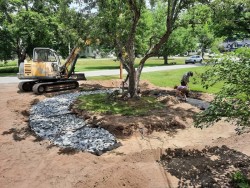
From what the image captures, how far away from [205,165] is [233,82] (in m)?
3.34

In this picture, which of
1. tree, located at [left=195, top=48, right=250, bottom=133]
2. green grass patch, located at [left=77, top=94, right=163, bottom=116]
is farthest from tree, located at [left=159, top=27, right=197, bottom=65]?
tree, located at [left=195, top=48, right=250, bottom=133]

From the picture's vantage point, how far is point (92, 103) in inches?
573

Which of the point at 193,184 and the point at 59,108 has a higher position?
the point at 59,108

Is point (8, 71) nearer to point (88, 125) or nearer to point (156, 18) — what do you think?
point (156, 18)

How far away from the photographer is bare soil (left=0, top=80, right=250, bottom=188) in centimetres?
717

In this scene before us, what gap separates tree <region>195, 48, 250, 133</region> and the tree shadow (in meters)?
2.09

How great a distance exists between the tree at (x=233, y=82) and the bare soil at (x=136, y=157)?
231 centimetres

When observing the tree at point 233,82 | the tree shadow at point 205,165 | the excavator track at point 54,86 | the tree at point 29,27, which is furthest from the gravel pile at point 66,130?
the tree at point 29,27

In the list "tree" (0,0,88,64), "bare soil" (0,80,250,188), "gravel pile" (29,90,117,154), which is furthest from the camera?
"tree" (0,0,88,64)

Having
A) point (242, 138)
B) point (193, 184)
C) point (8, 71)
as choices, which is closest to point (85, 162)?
point (193, 184)

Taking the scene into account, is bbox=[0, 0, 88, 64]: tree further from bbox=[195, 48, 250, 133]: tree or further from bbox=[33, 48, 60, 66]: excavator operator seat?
bbox=[195, 48, 250, 133]: tree

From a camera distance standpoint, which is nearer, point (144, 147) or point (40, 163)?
point (40, 163)

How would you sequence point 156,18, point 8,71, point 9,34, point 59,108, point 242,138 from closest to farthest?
point 242,138 → point 59,108 → point 9,34 → point 8,71 → point 156,18

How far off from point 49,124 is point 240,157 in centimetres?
766
